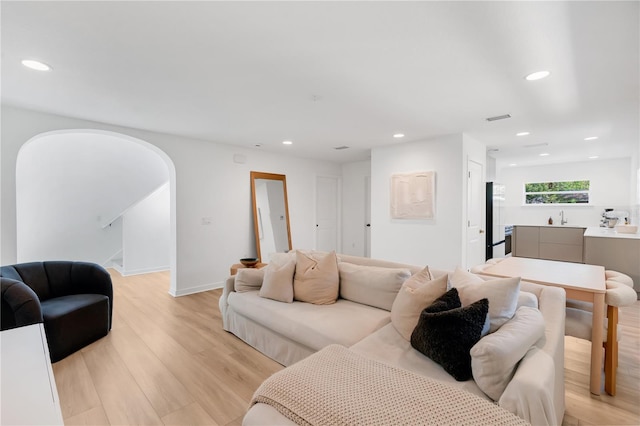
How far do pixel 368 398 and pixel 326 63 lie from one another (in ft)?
7.05

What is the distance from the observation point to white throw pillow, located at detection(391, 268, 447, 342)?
74.6 inches

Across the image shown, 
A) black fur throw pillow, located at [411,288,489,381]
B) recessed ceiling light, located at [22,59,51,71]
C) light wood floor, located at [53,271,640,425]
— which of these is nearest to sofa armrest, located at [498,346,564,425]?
black fur throw pillow, located at [411,288,489,381]

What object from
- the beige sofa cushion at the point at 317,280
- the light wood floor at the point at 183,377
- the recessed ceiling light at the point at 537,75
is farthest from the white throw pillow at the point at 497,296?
the recessed ceiling light at the point at 537,75

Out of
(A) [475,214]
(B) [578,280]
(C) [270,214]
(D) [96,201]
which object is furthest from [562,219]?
(D) [96,201]

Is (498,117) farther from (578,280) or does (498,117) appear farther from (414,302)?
(414,302)

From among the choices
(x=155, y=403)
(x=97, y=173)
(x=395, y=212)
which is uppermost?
(x=97, y=173)

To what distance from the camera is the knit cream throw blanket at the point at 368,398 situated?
1.10 meters

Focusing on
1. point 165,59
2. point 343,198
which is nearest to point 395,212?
point 343,198

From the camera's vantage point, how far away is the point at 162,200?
6.08 meters

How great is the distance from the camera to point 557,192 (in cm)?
746

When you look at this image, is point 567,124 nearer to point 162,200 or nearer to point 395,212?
point 395,212

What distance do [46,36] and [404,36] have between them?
2.26 m

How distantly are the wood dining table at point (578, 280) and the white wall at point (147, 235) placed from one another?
556 centimetres

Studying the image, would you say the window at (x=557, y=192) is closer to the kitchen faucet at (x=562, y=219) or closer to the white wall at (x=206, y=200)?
the kitchen faucet at (x=562, y=219)
